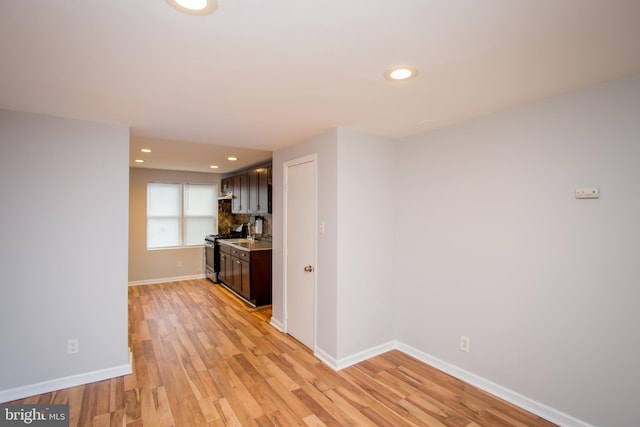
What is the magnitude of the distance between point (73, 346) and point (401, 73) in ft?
11.3

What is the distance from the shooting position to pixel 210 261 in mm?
6578

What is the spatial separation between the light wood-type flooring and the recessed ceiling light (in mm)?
2366

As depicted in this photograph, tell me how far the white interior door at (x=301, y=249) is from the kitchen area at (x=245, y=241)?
116cm

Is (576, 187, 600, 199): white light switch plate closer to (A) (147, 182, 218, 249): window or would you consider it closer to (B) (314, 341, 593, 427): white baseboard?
(B) (314, 341, 593, 427): white baseboard

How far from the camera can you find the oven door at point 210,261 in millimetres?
6383

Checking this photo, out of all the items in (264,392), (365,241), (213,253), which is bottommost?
(264,392)

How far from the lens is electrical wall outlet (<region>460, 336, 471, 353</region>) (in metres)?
2.73

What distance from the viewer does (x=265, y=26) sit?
52.6 inches

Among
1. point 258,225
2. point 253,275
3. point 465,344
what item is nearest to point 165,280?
point 258,225

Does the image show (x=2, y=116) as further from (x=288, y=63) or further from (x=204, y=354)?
(x=204, y=354)

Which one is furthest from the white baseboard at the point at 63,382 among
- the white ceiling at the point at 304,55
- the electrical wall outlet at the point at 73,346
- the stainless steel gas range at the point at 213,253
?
the stainless steel gas range at the point at 213,253

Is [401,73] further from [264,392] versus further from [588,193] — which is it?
[264,392]

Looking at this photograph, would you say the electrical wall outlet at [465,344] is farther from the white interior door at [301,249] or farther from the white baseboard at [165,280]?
the white baseboard at [165,280]

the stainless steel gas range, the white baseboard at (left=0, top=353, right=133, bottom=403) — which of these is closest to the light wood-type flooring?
the white baseboard at (left=0, top=353, right=133, bottom=403)
